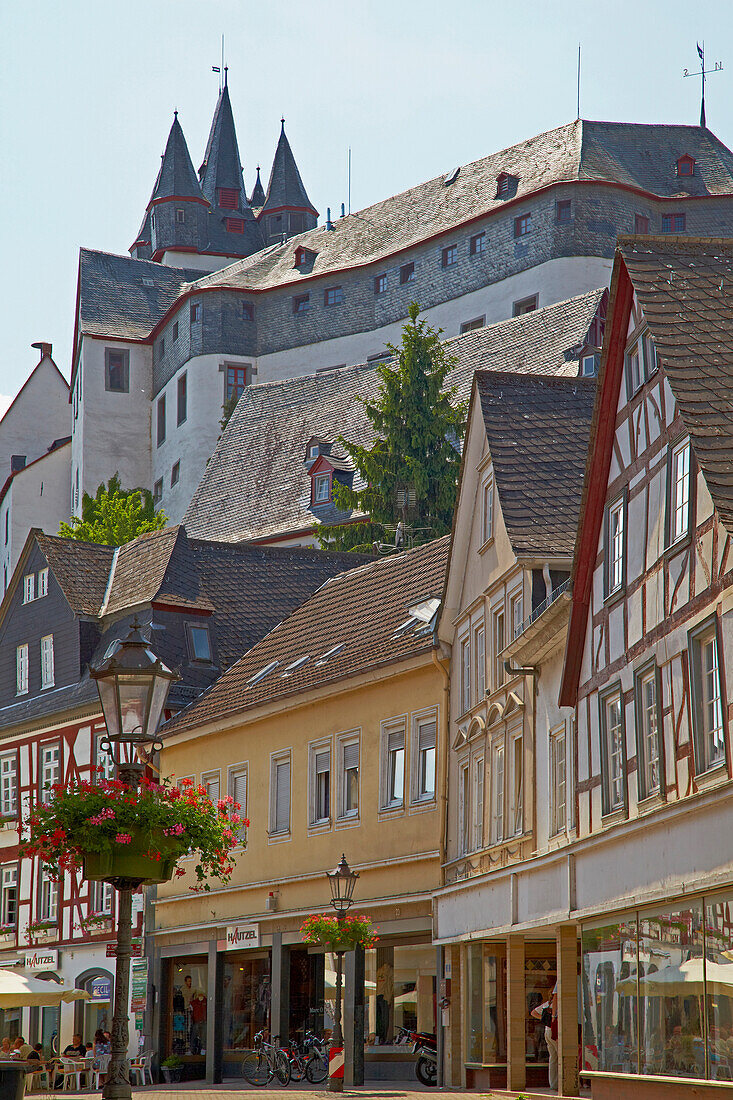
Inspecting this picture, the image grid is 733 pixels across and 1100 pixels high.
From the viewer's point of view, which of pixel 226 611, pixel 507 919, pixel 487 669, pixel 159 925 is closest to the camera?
pixel 507 919

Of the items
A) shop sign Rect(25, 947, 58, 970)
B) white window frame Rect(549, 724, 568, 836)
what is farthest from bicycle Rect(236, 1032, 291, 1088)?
shop sign Rect(25, 947, 58, 970)

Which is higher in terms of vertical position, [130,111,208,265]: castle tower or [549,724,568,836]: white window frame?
[130,111,208,265]: castle tower

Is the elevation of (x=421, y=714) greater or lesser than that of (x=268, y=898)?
greater

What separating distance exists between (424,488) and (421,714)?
87.5ft

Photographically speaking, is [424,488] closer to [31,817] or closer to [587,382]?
[587,382]

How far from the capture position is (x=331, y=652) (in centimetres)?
3050

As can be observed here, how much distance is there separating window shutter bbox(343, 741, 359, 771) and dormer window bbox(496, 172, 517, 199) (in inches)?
1902

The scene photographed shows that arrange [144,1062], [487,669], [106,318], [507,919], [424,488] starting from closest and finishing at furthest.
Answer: [507,919], [487,669], [144,1062], [424,488], [106,318]

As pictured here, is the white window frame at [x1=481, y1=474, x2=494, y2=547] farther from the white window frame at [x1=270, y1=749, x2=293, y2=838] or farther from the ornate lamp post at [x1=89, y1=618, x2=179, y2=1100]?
the ornate lamp post at [x1=89, y1=618, x2=179, y2=1100]

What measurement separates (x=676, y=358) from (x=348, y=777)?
14000 millimetres

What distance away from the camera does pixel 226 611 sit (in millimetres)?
37969

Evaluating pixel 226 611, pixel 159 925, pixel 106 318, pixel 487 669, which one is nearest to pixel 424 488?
pixel 226 611

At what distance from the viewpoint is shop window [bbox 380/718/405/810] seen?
2705 centimetres

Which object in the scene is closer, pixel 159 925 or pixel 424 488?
pixel 159 925
